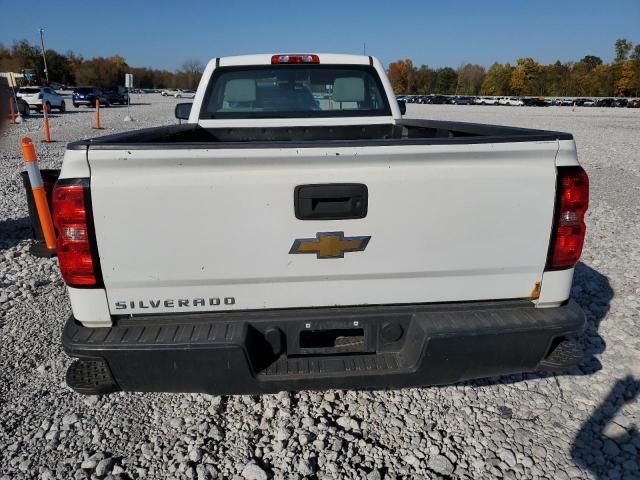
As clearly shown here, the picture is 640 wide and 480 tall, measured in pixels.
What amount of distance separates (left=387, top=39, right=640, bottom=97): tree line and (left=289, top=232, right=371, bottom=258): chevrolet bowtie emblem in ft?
357

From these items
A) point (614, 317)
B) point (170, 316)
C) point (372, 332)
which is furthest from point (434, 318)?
point (614, 317)

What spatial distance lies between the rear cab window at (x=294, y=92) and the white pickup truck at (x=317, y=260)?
2228mm

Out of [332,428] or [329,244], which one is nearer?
[329,244]

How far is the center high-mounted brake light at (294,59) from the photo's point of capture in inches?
177

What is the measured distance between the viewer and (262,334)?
7.36 feet

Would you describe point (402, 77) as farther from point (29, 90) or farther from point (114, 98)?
point (29, 90)

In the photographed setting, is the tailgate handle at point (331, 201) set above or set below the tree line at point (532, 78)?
below

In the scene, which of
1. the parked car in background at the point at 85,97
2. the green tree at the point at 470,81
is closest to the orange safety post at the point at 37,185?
the parked car in background at the point at 85,97

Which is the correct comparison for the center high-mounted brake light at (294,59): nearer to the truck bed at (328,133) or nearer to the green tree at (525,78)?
the truck bed at (328,133)

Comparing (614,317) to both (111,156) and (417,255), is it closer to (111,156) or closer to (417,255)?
(417,255)

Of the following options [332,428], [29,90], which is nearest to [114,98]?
[29,90]

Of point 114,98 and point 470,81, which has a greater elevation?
point 470,81

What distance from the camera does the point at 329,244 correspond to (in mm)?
2170

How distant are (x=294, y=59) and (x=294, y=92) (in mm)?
308
